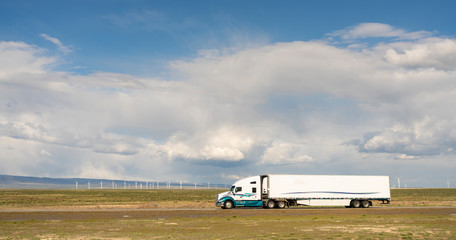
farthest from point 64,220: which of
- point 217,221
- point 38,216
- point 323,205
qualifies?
point 323,205

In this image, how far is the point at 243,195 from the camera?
165 feet

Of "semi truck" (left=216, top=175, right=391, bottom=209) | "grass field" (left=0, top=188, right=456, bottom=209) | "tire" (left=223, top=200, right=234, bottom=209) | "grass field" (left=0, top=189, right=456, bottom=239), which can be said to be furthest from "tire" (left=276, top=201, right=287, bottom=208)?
"grass field" (left=0, top=188, right=456, bottom=209)

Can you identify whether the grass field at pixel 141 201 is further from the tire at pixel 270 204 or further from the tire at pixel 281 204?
the tire at pixel 281 204

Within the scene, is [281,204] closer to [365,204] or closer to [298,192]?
[298,192]

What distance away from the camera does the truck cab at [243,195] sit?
49906 mm

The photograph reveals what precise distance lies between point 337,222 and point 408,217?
8.34 metres

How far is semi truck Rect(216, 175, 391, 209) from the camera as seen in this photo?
50.2 metres

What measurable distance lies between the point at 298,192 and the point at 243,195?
21.3 feet

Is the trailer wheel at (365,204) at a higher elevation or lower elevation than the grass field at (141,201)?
higher

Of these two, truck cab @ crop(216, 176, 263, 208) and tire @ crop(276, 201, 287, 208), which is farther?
tire @ crop(276, 201, 287, 208)

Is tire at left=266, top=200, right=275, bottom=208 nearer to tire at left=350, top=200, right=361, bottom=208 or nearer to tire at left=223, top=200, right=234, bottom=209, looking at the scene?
tire at left=223, top=200, right=234, bottom=209

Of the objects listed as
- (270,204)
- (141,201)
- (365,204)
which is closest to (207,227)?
(270,204)

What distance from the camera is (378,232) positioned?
2728 cm

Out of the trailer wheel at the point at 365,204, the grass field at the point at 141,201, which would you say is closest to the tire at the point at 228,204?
the grass field at the point at 141,201
